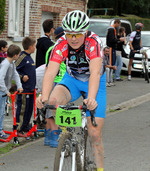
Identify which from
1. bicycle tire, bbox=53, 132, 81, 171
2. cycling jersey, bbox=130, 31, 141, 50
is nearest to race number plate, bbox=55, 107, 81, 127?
bicycle tire, bbox=53, 132, 81, 171

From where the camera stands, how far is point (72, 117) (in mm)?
4832

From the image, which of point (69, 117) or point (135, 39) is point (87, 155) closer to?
point (69, 117)

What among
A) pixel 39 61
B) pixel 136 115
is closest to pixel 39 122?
pixel 39 61

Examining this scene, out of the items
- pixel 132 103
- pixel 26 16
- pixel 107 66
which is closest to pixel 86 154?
pixel 132 103

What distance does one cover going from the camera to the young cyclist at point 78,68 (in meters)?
5.07

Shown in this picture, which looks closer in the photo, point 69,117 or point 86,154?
point 69,117

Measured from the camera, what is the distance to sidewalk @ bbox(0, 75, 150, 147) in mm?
12758

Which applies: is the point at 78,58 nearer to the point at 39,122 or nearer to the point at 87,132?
the point at 87,132

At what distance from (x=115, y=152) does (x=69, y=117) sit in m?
2.86

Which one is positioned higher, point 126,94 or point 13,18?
point 13,18

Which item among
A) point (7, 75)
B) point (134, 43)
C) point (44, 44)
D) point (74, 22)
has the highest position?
point (74, 22)

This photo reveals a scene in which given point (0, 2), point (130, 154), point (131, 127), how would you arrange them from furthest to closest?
1. point (0, 2)
2. point (131, 127)
3. point (130, 154)

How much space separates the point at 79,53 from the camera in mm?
5375

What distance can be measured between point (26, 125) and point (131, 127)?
2.24 meters
